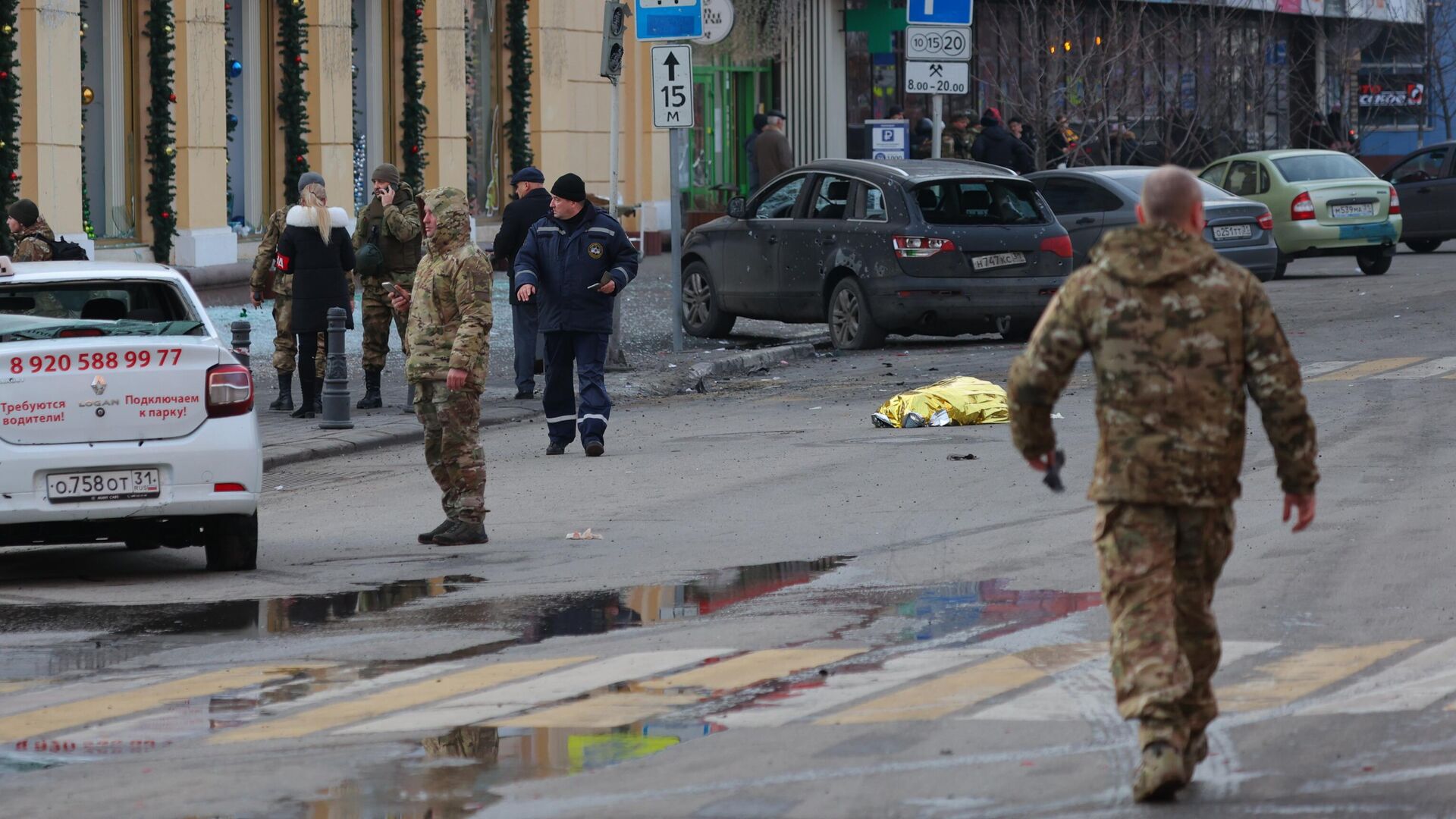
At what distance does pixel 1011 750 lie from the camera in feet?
20.5

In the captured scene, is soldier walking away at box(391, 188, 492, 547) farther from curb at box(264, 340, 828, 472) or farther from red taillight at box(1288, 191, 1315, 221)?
red taillight at box(1288, 191, 1315, 221)

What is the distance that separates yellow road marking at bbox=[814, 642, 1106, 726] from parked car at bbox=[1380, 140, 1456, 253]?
26.0m

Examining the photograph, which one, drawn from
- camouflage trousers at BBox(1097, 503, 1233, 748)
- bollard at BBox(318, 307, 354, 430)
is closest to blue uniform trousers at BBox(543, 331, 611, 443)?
bollard at BBox(318, 307, 354, 430)

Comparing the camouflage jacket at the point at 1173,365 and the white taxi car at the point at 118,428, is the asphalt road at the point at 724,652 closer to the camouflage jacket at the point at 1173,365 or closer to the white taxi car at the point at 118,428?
the white taxi car at the point at 118,428

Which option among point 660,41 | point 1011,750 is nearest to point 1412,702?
point 1011,750

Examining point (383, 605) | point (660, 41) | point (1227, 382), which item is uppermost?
point (660, 41)

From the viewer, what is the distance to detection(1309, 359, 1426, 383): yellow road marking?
17.0 meters

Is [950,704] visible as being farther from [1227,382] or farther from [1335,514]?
[1335,514]

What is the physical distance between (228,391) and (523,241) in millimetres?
7703

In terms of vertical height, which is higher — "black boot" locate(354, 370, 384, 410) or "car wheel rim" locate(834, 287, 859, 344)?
"car wheel rim" locate(834, 287, 859, 344)

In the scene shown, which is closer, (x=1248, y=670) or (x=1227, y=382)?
(x=1227, y=382)

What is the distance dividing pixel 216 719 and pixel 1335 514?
5733 millimetres

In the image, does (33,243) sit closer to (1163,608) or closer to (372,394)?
(372,394)

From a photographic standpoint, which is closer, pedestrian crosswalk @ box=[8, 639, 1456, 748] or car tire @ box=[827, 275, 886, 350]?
pedestrian crosswalk @ box=[8, 639, 1456, 748]
